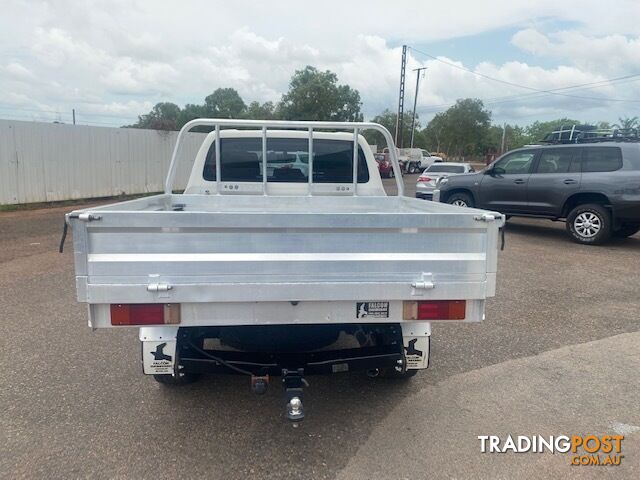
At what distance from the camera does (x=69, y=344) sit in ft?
14.9

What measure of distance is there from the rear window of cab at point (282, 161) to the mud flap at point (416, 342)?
7.53 feet

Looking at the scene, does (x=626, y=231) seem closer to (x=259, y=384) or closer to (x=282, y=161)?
(x=282, y=161)

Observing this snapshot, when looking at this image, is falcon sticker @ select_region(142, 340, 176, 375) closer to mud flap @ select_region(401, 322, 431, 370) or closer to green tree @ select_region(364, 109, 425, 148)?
mud flap @ select_region(401, 322, 431, 370)

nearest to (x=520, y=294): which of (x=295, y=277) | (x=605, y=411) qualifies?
(x=605, y=411)

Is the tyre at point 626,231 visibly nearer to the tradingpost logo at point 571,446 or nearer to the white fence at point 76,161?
the tradingpost logo at point 571,446

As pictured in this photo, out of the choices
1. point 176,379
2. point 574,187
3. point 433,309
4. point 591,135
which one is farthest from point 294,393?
point 591,135

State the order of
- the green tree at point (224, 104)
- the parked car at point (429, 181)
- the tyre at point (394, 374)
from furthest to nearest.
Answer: the green tree at point (224, 104) < the parked car at point (429, 181) < the tyre at point (394, 374)

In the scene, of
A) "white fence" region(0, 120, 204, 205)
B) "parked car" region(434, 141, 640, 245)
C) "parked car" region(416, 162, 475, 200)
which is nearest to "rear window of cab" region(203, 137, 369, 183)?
"parked car" region(434, 141, 640, 245)

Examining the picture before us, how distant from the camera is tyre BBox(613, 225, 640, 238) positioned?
9.95m

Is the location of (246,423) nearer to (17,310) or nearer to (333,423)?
(333,423)

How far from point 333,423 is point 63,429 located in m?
1.71

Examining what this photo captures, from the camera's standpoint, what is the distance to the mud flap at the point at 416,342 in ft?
10.8

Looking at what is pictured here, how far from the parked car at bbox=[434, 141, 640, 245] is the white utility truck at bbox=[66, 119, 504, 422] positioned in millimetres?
7748

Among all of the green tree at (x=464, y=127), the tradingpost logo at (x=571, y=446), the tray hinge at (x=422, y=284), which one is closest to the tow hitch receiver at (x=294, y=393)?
the tray hinge at (x=422, y=284)
